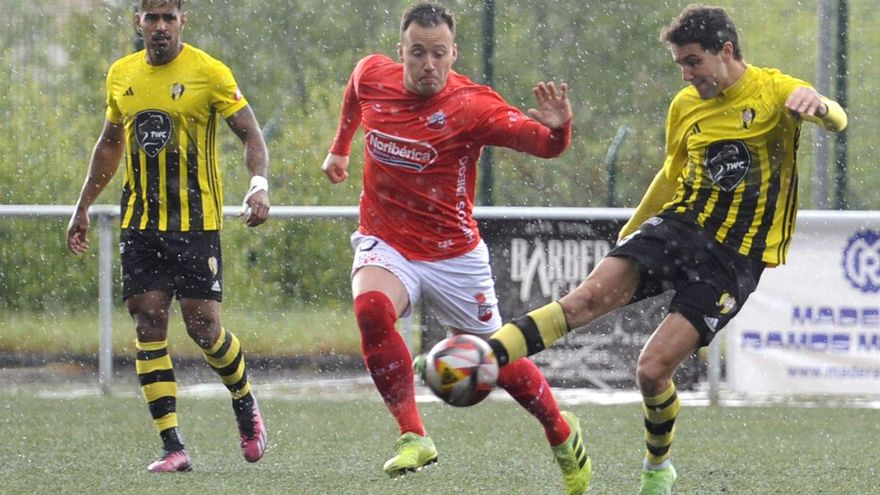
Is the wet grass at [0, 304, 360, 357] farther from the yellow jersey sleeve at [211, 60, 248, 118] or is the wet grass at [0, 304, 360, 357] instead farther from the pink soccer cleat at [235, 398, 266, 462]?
the yellow jersey sleeve at [211, 60, 248, 118]

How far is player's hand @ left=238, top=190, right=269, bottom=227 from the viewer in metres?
5.96

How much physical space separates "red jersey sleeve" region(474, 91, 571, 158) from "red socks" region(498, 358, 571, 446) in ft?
2.63

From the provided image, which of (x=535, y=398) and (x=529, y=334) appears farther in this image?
(x=535, y=398)

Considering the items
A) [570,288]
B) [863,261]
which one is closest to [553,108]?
[570,288]

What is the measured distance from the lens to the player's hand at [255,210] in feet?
19.6

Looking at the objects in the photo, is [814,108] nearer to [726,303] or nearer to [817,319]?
[726,303]

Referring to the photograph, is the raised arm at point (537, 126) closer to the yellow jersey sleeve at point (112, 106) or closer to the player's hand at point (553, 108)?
the player's hand at point (553, 108)

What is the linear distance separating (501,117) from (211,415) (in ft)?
11.7

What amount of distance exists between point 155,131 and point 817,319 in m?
4.53

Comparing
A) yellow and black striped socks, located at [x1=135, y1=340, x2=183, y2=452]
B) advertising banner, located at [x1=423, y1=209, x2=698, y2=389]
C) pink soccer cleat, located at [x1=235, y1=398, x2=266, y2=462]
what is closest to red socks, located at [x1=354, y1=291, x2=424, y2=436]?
pink soccer cleat, located at [x1=235, y1=398, x2=266, y2=462]

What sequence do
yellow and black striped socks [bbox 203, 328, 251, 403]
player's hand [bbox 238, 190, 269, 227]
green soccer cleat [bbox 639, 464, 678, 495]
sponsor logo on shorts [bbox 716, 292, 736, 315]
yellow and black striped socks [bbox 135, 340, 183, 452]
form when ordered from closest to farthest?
1. sponsor logo on shorts [bbox 716, 292, 736, 315]
2. green soccer cleat [bbox 639, 464, 678, 495]
3. player's hand [bbox 238, 190, 269, 227]
4. yellow and black striped socks [bbox 135, 340, 183, 452]
5. yellow and black striped socks [bbox 203, 328, 251, 403]

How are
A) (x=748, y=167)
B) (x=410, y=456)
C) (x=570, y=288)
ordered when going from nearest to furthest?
1. (x=410, y=456)
2. (x=748, y=167)
3. (x=570, y=288)

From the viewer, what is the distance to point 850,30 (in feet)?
33.4

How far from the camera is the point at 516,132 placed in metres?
5.58
